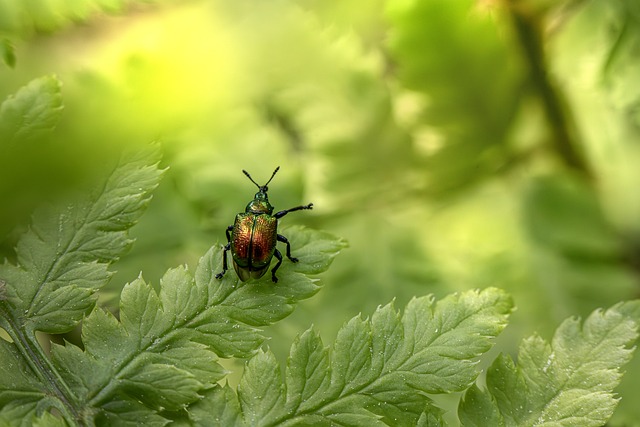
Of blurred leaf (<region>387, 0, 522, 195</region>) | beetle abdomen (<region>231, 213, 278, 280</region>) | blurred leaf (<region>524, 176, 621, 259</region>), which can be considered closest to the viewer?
beetle abdomen (<region>231, 213, 278, 280</region>)

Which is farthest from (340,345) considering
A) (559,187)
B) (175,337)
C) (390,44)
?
(559,187)

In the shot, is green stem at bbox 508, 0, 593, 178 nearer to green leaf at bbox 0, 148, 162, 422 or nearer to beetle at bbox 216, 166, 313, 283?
beetle at bbox 216, 166, 313, 283

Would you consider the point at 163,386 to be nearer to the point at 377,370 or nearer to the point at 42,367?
the point at 42,367

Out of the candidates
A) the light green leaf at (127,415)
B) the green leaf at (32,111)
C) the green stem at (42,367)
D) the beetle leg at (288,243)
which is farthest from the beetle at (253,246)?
the green leaf at (32,111)

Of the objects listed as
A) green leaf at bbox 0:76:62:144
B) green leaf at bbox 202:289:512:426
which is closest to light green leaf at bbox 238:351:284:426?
green leaf at bbox 202:289:512:426

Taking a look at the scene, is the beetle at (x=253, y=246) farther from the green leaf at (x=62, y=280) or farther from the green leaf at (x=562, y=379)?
the green leaf at (x=562, y=379)

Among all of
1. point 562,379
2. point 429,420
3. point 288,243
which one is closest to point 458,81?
point 288,243

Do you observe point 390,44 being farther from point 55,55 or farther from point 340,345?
point 55,55
